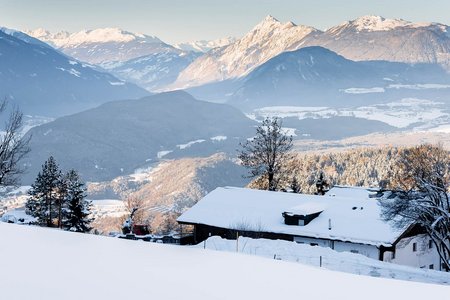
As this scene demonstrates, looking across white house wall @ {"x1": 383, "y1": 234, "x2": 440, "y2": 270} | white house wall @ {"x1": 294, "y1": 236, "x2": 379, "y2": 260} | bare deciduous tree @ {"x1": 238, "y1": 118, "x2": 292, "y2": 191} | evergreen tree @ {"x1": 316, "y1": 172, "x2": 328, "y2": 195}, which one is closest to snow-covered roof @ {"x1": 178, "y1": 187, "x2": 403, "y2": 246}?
white house wall @ {"x1": 294, "y1": 236, "x2": 379, "y2": 260}

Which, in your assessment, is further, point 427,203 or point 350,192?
point 350,192

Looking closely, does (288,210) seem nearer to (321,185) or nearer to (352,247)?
(352,247)

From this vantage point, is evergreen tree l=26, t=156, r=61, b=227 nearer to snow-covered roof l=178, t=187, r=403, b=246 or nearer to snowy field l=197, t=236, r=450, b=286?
snow-covered roof l=178, t=187, r=403, b=246

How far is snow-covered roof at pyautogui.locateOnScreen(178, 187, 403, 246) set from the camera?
34.9 m

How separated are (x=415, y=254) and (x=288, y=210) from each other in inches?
362

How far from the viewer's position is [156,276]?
14.7ft

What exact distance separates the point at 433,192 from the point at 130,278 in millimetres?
26140

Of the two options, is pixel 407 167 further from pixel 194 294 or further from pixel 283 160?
pixel 194 294

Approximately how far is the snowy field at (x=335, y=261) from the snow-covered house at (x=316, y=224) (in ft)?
45.1

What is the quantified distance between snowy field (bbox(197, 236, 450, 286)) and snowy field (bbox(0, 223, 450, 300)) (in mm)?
12382

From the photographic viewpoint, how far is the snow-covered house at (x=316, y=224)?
34.4 metres

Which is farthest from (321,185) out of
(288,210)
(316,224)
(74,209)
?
(74,209)

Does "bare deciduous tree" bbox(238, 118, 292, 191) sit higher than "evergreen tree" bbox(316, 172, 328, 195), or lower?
higher

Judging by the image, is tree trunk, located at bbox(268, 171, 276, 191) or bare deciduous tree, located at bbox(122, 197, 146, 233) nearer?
bare deciduous tree, located at bbox(122, 197, 146, 233)
